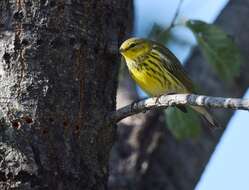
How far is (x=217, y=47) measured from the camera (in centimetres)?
396

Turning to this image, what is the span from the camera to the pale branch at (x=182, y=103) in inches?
97.4

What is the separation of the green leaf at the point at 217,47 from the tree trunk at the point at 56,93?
0.82 metres

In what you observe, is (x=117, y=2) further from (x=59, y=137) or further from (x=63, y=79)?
(x=59, y=137)

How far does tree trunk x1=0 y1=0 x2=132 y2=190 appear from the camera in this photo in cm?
296

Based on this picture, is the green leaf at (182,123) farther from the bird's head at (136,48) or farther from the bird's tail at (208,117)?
the bird's head at (136,48)

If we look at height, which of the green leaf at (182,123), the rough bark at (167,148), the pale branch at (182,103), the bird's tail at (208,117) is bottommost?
the rough bark at (167,148)

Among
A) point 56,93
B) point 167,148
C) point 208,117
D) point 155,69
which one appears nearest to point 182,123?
point 208,117

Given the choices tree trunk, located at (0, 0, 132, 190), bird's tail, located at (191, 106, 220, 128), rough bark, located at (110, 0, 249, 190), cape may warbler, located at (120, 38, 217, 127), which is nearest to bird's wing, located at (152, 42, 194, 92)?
cape may warbler, located at (120, 38, 217, 127)

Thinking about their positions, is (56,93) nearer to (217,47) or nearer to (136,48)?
(217,47)

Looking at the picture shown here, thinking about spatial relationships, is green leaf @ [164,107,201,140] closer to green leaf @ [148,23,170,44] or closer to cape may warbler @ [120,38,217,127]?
cape may warbler @ [120,38,217,127]

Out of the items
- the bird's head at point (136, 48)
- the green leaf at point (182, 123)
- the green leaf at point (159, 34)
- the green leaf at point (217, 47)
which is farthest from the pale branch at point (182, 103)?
the green leaf at point (159, 34)

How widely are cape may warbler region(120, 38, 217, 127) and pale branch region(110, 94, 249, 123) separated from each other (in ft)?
4.01

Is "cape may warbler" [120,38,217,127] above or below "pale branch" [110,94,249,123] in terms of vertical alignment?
below

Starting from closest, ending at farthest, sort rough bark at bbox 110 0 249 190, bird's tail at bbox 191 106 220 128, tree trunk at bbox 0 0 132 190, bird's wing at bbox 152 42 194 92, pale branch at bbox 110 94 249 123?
pale branch at bbox 110 94 249 123
tree trunk at bbox 0 0 132 190
bird's tail at bbox 191 106 220 128
bird's wing at bbox 152 42 194 92
rough bark at bbox 110 0 249 190
